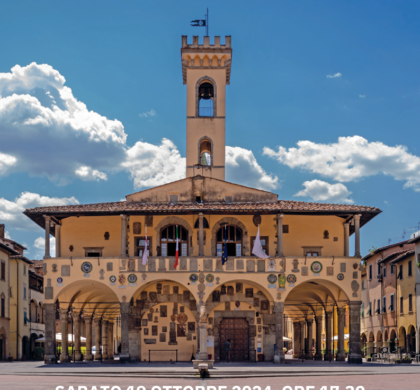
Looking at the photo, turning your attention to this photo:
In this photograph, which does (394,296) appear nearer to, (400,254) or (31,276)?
(400,254)

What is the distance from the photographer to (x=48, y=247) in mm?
34312

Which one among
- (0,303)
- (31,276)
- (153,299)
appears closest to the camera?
(153,299)

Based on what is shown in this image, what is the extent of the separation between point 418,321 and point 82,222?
70.1 feet

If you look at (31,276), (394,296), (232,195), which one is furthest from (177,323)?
(31,276)

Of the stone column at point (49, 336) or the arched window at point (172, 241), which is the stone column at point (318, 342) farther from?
the stone column at point (49, 336)

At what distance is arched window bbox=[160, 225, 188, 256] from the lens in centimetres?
Answer: 3519

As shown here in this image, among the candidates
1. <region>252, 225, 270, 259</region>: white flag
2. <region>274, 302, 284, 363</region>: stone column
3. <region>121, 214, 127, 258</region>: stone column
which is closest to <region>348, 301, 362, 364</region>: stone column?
<region>274, 302, 284, 363</region>: stone column

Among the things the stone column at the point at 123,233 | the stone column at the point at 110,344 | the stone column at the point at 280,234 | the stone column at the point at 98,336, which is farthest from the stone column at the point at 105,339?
the stone column at the point at 280,234

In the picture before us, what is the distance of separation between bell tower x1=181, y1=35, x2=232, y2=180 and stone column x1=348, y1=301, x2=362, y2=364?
1239 centimetres

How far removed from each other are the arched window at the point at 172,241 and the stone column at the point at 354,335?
907cm

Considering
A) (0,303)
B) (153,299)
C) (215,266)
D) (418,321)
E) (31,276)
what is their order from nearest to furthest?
(215,266)
(153,299)
(418,321)
(0,303)
(31,276)

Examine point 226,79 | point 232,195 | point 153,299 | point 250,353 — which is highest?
point 226,79

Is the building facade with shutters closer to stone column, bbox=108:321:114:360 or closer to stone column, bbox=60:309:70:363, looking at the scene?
stone column, bbox=60:309:70:363

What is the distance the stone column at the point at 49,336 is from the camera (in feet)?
109
